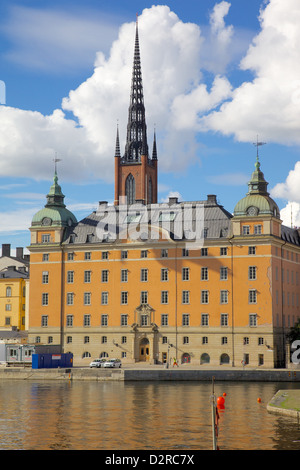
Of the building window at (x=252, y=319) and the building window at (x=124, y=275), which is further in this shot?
the building window at (x=124, y=275)

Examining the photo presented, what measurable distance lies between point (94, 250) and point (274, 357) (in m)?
29.9

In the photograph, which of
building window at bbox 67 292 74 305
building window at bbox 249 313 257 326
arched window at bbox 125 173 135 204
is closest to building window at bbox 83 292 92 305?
building window at bbox 67 292 74 305

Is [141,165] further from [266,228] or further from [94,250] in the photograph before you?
[266,228]

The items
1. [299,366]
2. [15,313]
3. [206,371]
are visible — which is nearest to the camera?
[206,371]

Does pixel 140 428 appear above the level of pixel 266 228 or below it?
below

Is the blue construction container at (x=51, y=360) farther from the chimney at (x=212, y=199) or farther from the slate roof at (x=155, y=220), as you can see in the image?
the chimney at (x=212, y=199)

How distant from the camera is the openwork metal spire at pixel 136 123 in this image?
487 feet

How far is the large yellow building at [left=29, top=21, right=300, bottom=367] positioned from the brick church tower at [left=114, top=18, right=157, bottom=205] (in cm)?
1833

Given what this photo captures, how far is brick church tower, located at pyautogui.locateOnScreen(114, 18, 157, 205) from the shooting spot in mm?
145375

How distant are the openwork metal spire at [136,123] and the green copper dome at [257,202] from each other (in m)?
37.5

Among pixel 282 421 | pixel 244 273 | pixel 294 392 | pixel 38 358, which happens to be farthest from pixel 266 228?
pixel 282 421

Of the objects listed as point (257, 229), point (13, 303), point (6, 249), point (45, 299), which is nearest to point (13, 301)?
point (13, 303)

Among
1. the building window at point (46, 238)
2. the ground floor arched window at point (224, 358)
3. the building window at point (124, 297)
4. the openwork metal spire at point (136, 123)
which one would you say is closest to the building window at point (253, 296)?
the ground floor arched window at point (224, 358)

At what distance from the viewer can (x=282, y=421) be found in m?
54.9
